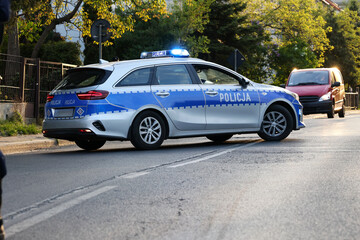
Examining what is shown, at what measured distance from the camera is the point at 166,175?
8.67 m

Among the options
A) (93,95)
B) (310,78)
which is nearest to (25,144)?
(93,95)

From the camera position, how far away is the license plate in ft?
39.5

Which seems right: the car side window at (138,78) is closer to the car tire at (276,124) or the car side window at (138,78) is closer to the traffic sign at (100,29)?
the car tire at (276,124)

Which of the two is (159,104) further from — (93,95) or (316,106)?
(316,106)

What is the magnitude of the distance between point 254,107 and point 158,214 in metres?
7.93

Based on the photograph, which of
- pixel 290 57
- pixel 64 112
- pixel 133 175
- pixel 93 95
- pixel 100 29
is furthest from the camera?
pixel 290 57

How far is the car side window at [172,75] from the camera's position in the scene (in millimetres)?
12797

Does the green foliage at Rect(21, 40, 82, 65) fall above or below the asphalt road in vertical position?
above

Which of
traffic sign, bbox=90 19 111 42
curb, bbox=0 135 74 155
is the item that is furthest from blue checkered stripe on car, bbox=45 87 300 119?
traffic sign, bbox=90 19 111 42

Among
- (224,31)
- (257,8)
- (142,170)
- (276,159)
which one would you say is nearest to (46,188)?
(142,170)

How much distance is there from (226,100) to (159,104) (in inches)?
59.5

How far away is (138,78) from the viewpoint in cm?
1255

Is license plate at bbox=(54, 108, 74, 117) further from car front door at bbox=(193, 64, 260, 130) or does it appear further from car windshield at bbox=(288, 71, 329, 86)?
car windshield at bbox=(288, 71, 329, 86)

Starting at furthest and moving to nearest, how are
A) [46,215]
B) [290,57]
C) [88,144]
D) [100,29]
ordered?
[290,57] → [100,29] → [88,144] → [46,215]
